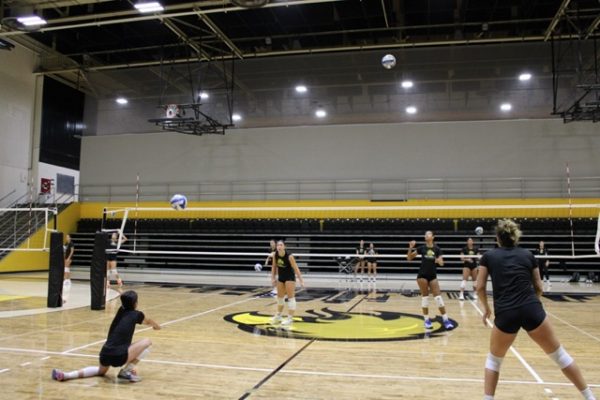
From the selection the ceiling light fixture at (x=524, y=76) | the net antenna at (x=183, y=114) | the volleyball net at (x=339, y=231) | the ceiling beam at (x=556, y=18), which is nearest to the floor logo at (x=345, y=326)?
the volleyball net at (x=339, y=231)

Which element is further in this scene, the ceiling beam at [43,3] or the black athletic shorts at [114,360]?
the ceiling beam at [43,3]

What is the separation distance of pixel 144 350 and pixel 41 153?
64.7 feet

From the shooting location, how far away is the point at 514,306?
3668 mm

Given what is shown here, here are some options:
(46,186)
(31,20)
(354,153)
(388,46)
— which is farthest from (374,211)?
(46,186)

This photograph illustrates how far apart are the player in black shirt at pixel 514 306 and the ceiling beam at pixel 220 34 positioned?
46.0ft

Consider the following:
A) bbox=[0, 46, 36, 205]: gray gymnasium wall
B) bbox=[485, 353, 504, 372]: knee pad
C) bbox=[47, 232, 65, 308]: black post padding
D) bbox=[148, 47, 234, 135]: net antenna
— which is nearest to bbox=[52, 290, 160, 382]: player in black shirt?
bbox=[485, 353, 504, 372]: knee pad

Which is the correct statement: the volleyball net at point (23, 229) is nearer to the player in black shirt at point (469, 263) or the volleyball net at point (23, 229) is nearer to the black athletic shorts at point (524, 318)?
the player in black shirt at point (469, 263)

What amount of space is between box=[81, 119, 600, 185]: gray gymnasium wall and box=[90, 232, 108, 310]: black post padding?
11.7 m

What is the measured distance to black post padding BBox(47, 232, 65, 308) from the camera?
10070mm

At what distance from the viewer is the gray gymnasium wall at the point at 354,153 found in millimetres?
19094

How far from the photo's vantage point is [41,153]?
21641 millimetres

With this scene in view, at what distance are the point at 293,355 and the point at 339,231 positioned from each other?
13.4 m

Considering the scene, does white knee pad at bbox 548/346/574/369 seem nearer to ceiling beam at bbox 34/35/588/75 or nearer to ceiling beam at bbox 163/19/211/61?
ceiling beam at bbox 163/19/211/61

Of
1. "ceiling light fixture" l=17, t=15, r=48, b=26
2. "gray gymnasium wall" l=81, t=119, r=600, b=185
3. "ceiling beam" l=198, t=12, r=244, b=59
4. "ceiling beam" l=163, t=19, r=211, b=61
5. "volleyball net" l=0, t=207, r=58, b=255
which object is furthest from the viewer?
"volleyball net" l=0, t=207, r=58, b=255
